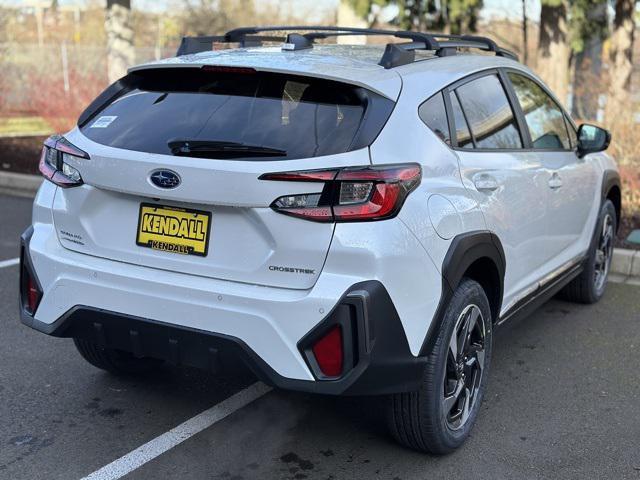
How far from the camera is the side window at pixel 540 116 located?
14.4 feet

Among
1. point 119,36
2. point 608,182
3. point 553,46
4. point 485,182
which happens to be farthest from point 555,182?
point 553,46

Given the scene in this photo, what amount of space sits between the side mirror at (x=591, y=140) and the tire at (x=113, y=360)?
2924mm

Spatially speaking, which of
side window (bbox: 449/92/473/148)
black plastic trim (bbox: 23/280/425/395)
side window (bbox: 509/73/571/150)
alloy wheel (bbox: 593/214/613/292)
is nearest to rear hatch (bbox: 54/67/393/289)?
black plastic trim (bbox: 23/280/425/395)

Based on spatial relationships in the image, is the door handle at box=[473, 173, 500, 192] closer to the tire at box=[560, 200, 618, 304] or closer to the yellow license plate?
the yellow license plate

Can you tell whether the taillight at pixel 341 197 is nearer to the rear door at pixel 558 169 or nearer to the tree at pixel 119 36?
the rear door at pixel 558 169

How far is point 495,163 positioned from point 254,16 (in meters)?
37.2

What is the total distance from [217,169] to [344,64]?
31.5 inches

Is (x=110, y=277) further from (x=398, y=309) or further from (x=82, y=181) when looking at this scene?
(x=398, y=309)

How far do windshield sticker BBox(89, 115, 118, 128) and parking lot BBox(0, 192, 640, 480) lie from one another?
1215mm

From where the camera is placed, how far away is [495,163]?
12.2 ft

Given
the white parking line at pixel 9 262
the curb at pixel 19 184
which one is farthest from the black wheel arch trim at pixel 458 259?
the curb at pixel 19 184

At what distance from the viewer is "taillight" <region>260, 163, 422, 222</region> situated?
2.80 metres

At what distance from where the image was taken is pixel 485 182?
3.55 m

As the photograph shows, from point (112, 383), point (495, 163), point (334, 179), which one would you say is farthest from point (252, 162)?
point (112, 383)
